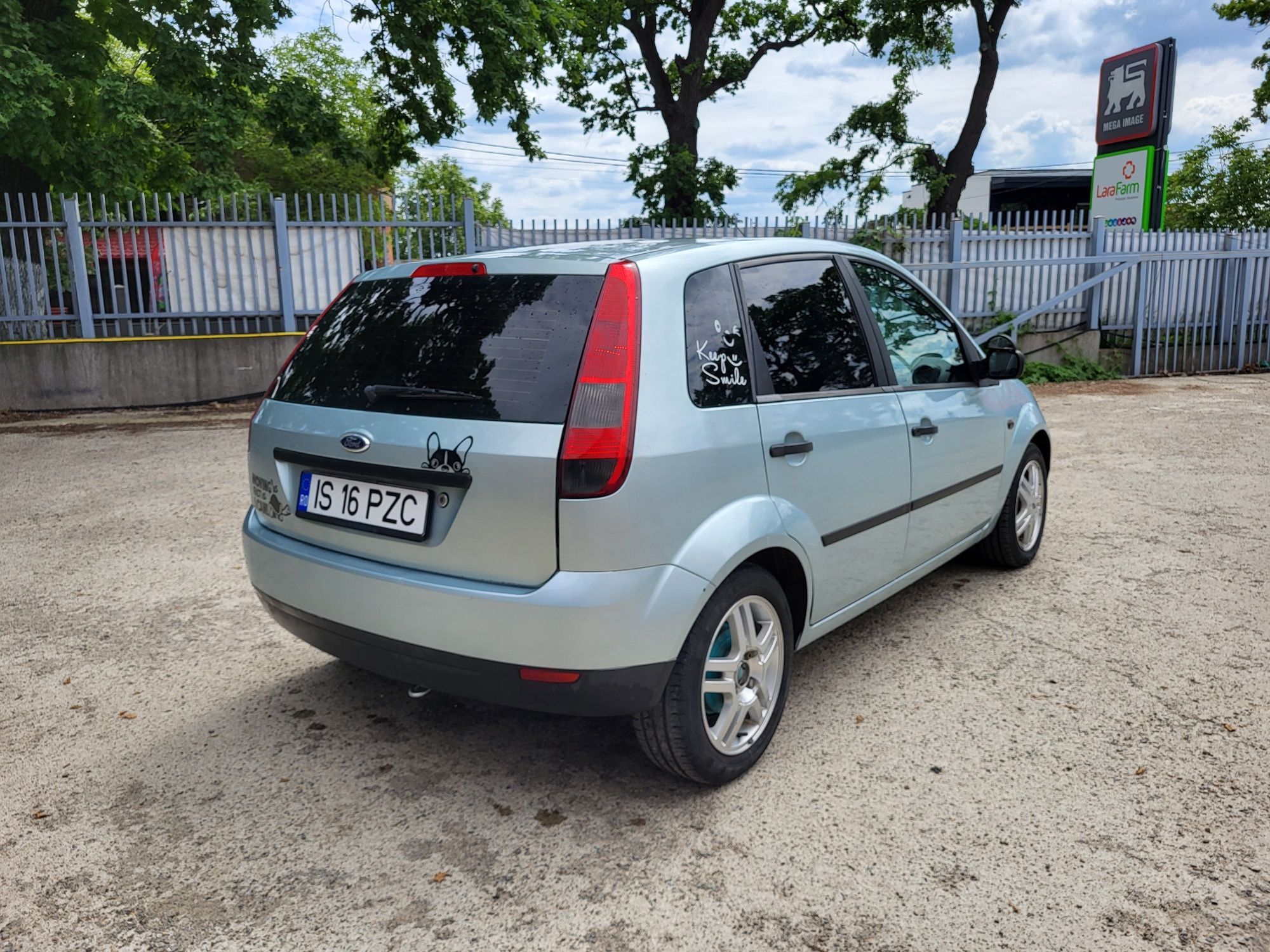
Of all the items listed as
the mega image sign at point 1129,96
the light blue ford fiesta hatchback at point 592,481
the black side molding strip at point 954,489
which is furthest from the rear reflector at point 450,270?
the mega image sign at point 1129,96

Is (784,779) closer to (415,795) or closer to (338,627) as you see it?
(415,795)

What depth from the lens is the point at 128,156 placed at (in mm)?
14781

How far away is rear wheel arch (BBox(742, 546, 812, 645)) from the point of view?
298 cm

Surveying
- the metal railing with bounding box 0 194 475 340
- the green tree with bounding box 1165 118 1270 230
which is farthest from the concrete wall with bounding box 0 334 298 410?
the green tree with bounding box 1165 118 1270 230

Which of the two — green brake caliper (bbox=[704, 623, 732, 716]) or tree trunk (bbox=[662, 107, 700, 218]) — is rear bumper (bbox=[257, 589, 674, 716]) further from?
tree trunk (bbox=[662, 107, 700, 218])

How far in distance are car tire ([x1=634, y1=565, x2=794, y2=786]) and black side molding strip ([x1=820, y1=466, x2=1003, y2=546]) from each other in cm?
33

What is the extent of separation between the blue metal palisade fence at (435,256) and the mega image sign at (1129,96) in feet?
11.5

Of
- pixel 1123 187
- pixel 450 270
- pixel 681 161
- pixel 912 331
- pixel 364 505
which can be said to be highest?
pixel 681 161

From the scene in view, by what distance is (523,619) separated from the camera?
248 centimetres

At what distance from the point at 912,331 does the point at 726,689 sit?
6.20 feet

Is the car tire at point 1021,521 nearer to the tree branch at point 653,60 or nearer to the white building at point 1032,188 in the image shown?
the tree branch at point 653,60

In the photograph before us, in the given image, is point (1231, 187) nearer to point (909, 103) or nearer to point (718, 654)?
point (909, 103)

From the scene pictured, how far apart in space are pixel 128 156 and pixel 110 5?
234 centimetres

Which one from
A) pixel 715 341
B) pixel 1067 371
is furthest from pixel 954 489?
pixel 1067 371
